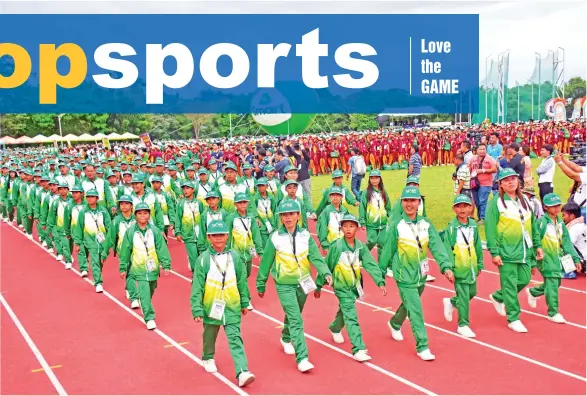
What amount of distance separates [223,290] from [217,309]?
0.71 ft

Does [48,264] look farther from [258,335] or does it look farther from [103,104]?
[103,104]

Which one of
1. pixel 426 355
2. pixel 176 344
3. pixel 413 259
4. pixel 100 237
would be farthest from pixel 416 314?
pixel 100 237

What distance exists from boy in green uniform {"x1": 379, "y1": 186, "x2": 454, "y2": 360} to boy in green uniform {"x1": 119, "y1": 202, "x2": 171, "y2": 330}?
3242mm

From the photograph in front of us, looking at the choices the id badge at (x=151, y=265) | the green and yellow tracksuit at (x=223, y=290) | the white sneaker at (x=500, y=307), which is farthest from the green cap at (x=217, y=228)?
the white sneaker at (x=500, y=307)

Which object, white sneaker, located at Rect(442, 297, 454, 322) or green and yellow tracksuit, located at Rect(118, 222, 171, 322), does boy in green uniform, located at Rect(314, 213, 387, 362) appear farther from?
green and yellow tracksuit, located at Rect(118, 222, 171, 322)

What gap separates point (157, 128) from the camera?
80.1 metres

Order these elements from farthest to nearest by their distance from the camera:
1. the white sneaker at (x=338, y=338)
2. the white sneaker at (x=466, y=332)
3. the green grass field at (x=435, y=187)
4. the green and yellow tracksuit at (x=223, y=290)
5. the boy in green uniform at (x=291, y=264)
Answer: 1. the green grass field at (x=435, y=187)
2. the white sneaker at (x=466, y=332)
3. the white sneaker at (x=338, y=338)
4. the boy in green uniform at (x=291, y=264)
5. the green and yellow tracksuit at (x=223, y=290)

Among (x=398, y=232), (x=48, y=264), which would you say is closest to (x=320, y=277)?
(x=398, y=232)

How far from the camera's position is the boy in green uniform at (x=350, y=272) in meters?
7.64

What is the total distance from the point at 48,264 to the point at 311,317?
7.60 meters

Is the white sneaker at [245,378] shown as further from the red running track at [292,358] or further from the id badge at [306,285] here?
the id badge at [306,285]

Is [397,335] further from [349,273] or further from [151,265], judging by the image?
[151,265]

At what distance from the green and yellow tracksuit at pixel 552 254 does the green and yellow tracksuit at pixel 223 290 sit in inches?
166

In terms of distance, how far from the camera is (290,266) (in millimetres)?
7668
